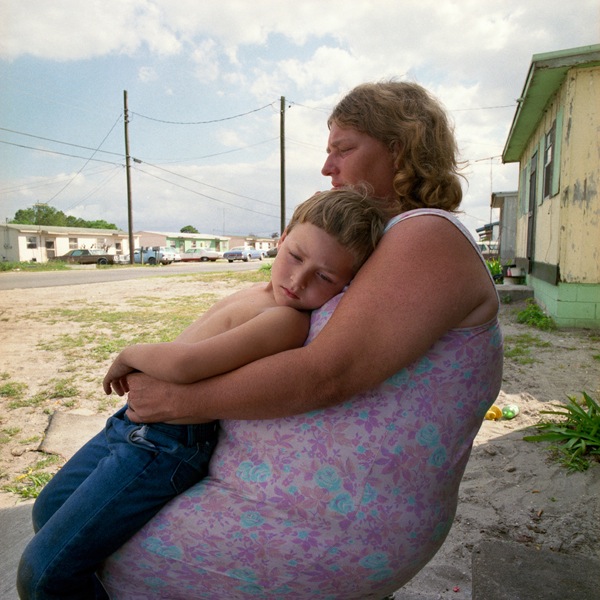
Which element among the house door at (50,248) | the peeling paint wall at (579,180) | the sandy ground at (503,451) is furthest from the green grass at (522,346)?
the house door at (50,248)

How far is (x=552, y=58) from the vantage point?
7266mm

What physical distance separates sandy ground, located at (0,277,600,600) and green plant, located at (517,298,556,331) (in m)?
0.20

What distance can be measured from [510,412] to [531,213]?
7.78 m

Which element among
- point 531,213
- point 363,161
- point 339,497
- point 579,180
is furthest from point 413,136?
point 531,213

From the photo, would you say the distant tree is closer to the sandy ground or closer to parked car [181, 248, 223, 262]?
parked car [181, 248, 223, 262]

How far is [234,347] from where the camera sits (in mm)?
1276

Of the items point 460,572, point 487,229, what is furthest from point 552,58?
point 487,229

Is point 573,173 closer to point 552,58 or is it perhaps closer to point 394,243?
point 552,58

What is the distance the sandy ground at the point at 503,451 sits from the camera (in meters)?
2.79

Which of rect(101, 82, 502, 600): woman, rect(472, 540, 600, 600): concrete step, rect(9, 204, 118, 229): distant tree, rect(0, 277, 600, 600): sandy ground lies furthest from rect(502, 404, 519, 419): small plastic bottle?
rect(9, 204, 118, 229): distant tree

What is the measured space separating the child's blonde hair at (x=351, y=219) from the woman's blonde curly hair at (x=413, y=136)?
22 cm

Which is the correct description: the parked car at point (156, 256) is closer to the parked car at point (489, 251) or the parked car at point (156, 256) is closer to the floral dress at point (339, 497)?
the parked car at point (489, 251)

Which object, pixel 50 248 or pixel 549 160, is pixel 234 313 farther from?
pixel 50 248

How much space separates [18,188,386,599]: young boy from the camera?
4.21 ft
